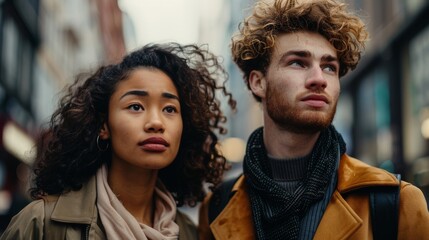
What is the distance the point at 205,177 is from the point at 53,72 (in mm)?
27314

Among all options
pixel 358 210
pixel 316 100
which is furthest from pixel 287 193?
pixel 316 100

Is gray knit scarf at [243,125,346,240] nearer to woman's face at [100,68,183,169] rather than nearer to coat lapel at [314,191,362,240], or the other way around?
coat lapel at [314,191,362,240]

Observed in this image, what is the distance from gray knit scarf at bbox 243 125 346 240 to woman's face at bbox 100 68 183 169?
56 cm

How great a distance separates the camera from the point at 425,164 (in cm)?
1755

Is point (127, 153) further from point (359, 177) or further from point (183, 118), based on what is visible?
point (359, 177)

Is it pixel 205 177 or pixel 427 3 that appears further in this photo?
pixel 427 3

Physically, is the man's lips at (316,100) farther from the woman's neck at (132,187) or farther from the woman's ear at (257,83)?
the woman's neck at (132,187)

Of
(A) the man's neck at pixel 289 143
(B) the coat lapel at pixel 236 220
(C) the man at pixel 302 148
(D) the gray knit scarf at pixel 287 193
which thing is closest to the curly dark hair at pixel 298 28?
(C) the man at pixel 302 148

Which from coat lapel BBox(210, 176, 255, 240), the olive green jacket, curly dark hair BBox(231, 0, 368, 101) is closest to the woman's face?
the olive green jacket

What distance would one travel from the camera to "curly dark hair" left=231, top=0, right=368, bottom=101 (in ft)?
12.5

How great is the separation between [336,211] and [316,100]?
2.20 feet

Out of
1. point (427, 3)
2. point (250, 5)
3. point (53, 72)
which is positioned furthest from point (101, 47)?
point (250, 5)

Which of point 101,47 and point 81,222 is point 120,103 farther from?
point 101,47

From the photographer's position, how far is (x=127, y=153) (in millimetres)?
3656
